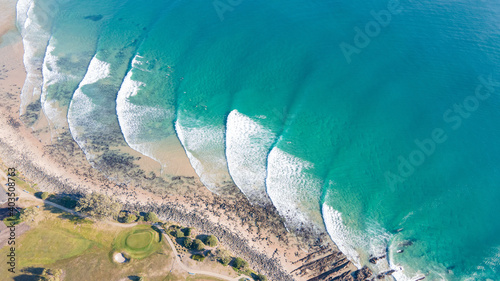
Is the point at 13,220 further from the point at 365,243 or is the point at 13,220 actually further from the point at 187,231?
the point at 365,243

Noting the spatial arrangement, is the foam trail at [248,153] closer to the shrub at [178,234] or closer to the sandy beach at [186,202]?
the sandy beach at [186,202]

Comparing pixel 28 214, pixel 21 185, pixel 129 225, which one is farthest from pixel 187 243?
pixel 21 185

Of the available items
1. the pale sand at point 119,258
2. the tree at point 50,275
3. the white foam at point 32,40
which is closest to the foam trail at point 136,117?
the pale sand at point 119,258

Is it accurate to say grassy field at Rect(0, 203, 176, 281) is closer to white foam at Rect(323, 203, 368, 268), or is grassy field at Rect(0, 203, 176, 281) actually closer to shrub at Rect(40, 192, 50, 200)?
shrub at Rect(40, 192, 50, 200)

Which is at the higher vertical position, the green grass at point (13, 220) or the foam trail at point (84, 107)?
the foam trail at point (84, 107)

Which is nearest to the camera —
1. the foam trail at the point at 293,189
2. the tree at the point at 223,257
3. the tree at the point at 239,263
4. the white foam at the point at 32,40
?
the tree at the point at 239,263
